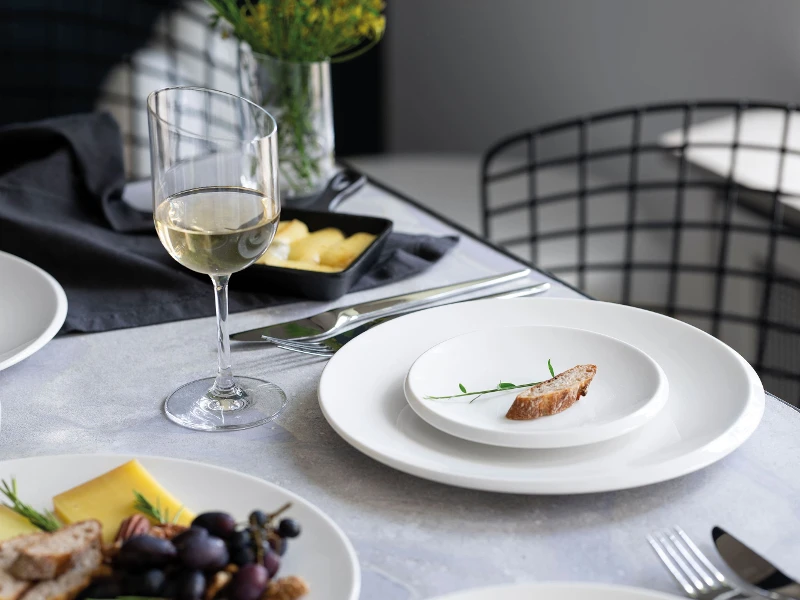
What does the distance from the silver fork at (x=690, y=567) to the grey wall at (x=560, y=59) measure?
217cm

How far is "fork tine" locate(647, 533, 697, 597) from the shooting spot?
61 centimetres

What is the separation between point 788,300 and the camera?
204 cm

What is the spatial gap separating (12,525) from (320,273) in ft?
1.65

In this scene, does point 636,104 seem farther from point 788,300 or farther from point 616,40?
point 788,300

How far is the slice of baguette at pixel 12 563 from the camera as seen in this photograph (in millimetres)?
558

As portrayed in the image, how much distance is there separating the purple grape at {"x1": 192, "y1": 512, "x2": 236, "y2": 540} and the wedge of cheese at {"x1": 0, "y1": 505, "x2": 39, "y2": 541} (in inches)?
5.5

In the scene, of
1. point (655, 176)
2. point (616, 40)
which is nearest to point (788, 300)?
point (655, 176)

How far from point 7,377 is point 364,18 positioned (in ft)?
2.33

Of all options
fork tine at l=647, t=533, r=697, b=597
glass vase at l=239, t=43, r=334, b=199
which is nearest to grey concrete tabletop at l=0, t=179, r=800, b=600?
fork tine at l=647, t=533, r=697, b=597

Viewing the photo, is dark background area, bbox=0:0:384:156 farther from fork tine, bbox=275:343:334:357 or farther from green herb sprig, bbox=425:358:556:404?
green herb sprig, bbox=425:358:556:404

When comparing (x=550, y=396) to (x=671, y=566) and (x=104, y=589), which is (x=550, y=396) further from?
(x=104, y=589)

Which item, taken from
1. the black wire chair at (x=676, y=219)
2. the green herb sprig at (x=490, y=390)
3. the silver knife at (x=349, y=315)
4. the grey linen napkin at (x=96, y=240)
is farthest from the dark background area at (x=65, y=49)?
the green herb sprig at (x=490, y=390)

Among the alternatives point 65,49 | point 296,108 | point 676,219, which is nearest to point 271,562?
point 296,108

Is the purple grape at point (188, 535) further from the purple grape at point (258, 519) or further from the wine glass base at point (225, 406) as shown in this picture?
the wine glass base at point (225, 406)
